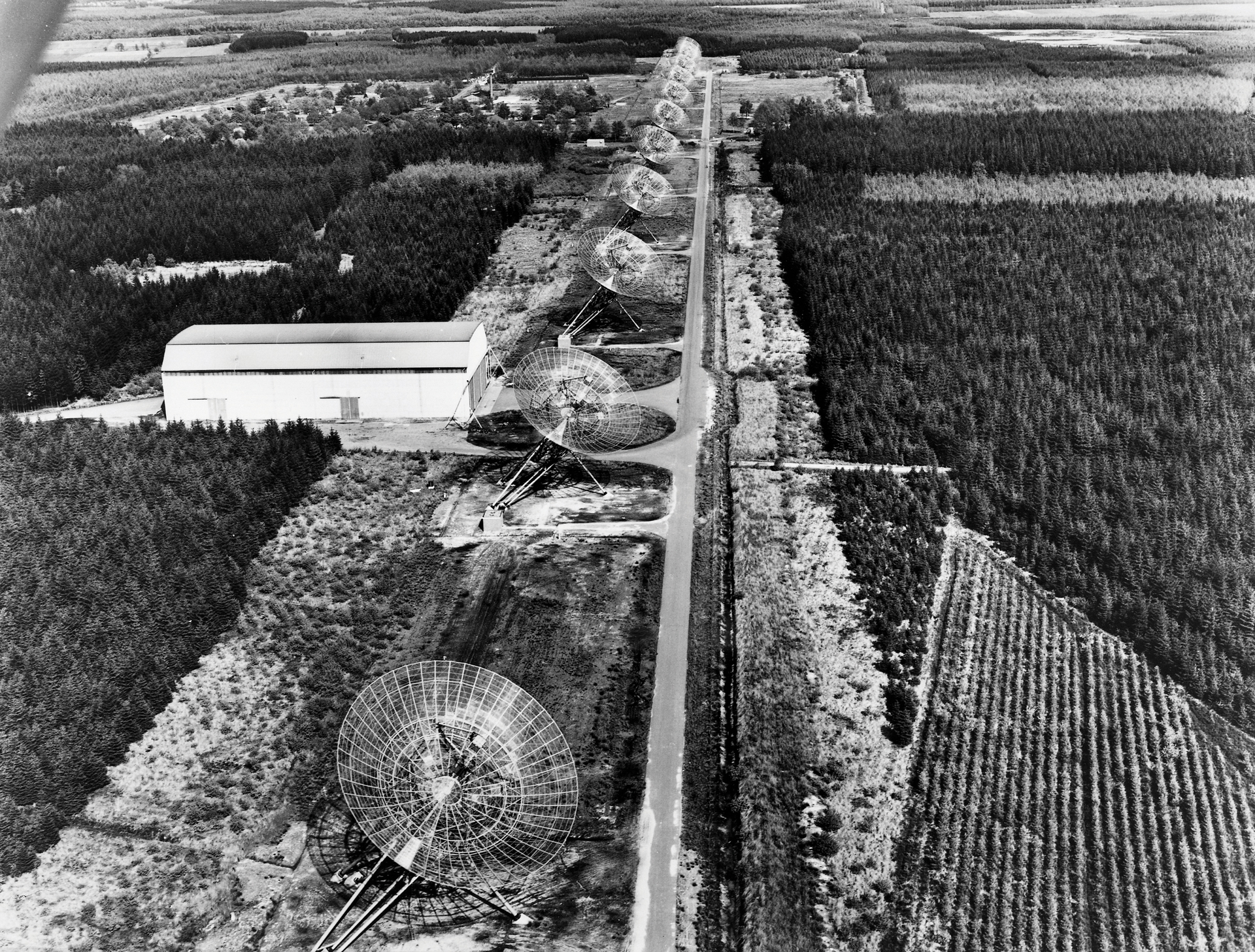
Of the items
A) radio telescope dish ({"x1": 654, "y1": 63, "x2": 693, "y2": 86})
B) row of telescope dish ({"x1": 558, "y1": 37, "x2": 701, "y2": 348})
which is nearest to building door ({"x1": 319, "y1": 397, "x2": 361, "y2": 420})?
row of telescope dish ({"x1": 558, "y1": 37, "x2": 701, "y2": 348})

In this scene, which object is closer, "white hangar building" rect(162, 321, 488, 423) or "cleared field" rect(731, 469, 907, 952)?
"cleared field" rect(731, 469, 907, 952)

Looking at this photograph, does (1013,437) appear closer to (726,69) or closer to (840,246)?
(840,246)

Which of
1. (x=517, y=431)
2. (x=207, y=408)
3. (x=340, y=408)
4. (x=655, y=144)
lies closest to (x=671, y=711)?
(x=517, y=431)

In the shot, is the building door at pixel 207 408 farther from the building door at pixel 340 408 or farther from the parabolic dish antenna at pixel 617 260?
the parabolic dish antenna at pixel 617 260

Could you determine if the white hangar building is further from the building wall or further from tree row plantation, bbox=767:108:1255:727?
tree row plantation, bbox=767:108:1255:727

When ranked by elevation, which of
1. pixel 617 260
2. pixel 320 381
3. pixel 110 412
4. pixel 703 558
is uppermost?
pixel 617 260

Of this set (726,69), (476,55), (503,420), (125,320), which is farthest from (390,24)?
(503,420)

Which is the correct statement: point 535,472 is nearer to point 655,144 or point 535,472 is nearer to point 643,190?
point 643,190
